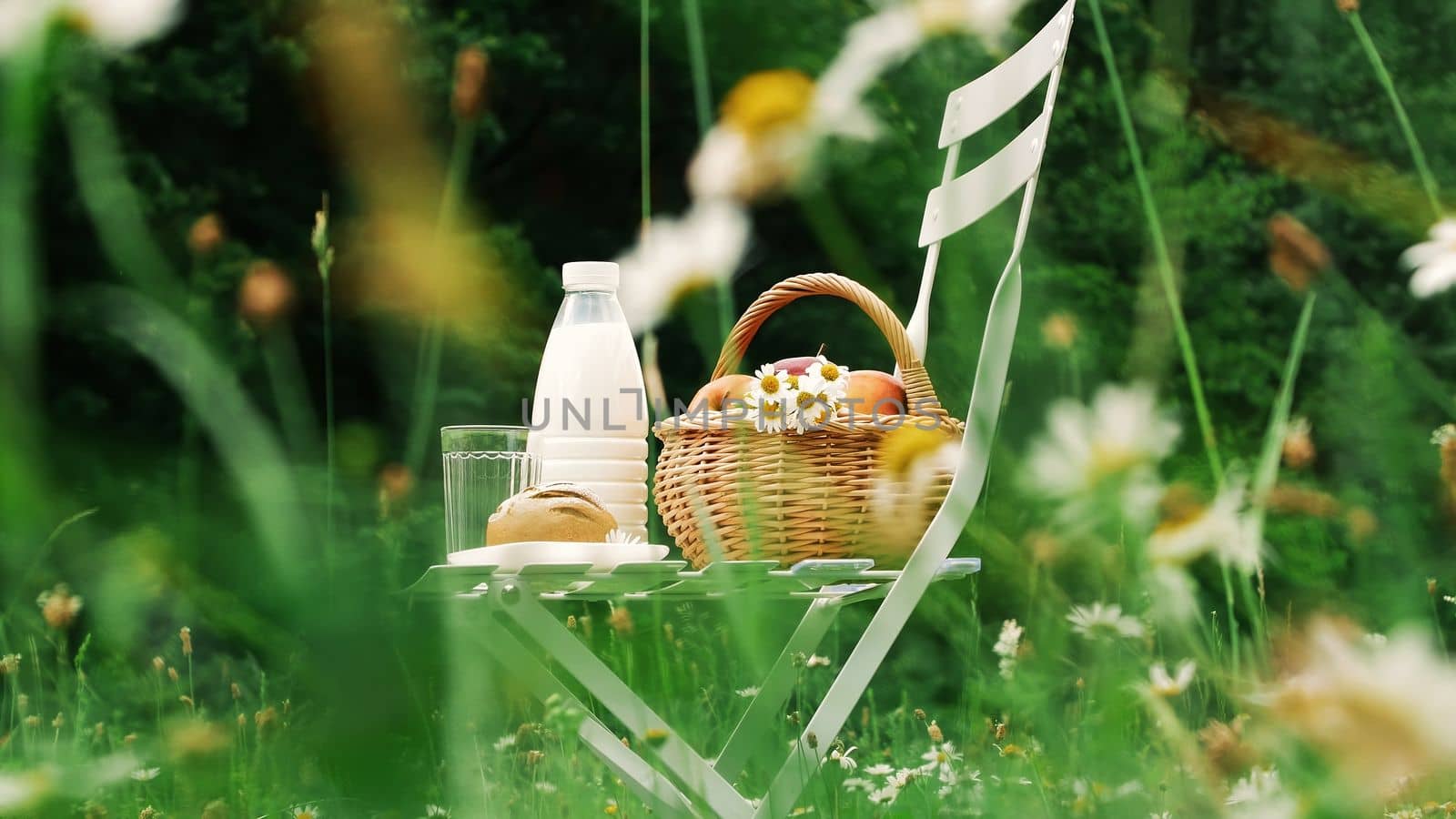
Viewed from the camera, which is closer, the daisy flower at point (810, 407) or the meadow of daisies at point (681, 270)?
the daisy flower at point (810, 407)

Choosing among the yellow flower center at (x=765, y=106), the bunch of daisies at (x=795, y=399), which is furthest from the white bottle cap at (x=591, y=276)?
the yellow flower center at (x=765, y=106)

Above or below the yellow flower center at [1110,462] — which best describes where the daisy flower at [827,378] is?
above

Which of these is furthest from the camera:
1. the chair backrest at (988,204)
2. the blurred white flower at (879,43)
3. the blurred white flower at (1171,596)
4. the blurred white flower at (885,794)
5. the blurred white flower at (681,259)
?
the blurred white flower at (879,43)

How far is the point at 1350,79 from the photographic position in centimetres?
371

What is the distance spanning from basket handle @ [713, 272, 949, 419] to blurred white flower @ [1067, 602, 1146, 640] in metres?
0.32

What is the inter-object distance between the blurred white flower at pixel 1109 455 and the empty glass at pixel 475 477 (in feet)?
1.98

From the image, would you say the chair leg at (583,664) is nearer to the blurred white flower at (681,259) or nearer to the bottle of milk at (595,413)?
the bottle of milk at (595,413)

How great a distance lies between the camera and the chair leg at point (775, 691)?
132cm

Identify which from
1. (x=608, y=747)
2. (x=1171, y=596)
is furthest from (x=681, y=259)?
(x=1171, y=596)

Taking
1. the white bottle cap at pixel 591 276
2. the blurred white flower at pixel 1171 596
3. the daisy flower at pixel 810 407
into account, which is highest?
the white bottle cap at pixel 591 276

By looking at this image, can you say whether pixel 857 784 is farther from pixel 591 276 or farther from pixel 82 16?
pixel 82 16

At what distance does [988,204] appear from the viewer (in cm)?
128

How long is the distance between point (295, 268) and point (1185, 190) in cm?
219

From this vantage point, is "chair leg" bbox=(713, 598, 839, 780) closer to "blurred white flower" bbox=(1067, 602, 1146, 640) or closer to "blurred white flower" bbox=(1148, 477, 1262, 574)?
"blurred white flower" bbox=(1067, 602, 1146, 640)
